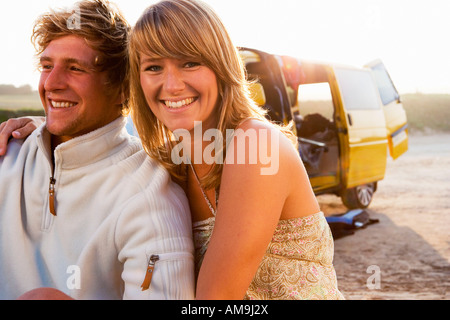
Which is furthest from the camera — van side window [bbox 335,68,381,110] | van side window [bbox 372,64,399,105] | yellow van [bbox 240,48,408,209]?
van side window [bbox 372,64,399,105]

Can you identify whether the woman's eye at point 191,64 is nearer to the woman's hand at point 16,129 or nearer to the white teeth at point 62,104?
the white teeth at point 62,104

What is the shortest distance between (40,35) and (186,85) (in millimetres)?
771

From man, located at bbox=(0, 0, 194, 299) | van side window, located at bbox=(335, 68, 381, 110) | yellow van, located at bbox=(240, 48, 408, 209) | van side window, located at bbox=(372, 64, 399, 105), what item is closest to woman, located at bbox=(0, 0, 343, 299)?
man, located at bbox=(0, 0, 194, 299)

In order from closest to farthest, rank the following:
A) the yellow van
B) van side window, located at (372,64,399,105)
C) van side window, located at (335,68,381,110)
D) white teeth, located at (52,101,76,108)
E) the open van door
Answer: white teeth, located at (52,101,76,108) < the yellow van < van side window, located at (335,68,381,110) < the open van door < van side window, located at (372,64,399,105)

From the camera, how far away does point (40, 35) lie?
2127 millimetres

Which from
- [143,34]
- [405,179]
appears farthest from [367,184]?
[143,34]

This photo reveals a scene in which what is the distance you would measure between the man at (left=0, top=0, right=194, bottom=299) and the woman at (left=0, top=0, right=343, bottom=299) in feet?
0.41

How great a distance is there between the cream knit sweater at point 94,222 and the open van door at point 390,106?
21.5ft

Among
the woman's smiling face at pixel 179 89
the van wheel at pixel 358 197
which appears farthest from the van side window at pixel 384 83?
the woman's smiling face at pixel 179 89

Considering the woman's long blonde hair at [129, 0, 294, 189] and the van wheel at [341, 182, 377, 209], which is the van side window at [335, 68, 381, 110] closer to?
the van wheel at [341, 182, 377, 209]

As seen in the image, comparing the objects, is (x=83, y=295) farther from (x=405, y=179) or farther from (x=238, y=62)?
(x=405, y=179)

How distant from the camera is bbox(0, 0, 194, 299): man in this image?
1.62m

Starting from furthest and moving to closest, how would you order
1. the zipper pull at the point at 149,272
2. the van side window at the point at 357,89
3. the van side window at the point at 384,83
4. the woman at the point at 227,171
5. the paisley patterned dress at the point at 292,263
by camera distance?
the van side window at the point at 384,83
the van side window at the point at 357,89
the paisley patterned dress at the point at 292,263
the woman at the point at 227,171
the zipper pull at the point at 149,272

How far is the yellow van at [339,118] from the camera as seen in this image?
18.7 feet
